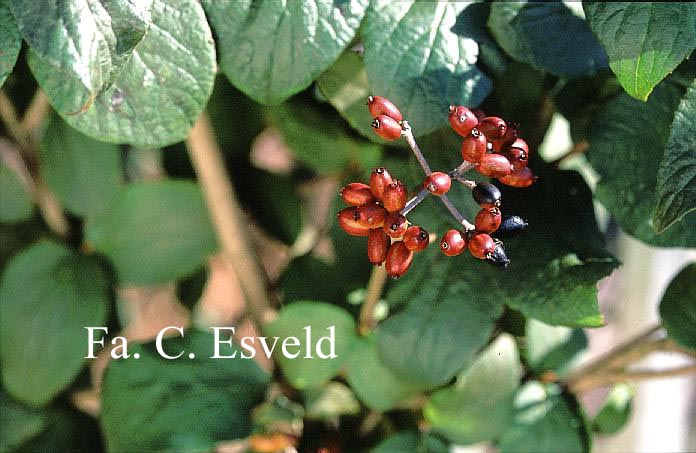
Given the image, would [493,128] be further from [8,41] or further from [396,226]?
[8,41]

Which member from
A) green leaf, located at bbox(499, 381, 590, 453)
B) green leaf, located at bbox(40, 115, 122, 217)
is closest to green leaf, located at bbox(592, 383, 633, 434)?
green leaf, located at bbox(499, 381, 590, 453)

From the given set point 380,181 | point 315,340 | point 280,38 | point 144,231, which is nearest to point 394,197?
point 380,181

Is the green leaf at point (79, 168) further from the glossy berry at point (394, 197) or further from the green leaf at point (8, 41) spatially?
the glossy berry at point (394, 197)

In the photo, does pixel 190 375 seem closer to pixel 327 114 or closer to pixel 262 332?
pixel 262 332

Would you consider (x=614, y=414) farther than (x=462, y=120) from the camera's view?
Yes

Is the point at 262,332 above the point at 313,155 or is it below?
below

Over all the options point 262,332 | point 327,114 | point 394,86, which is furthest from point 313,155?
point 394,86
